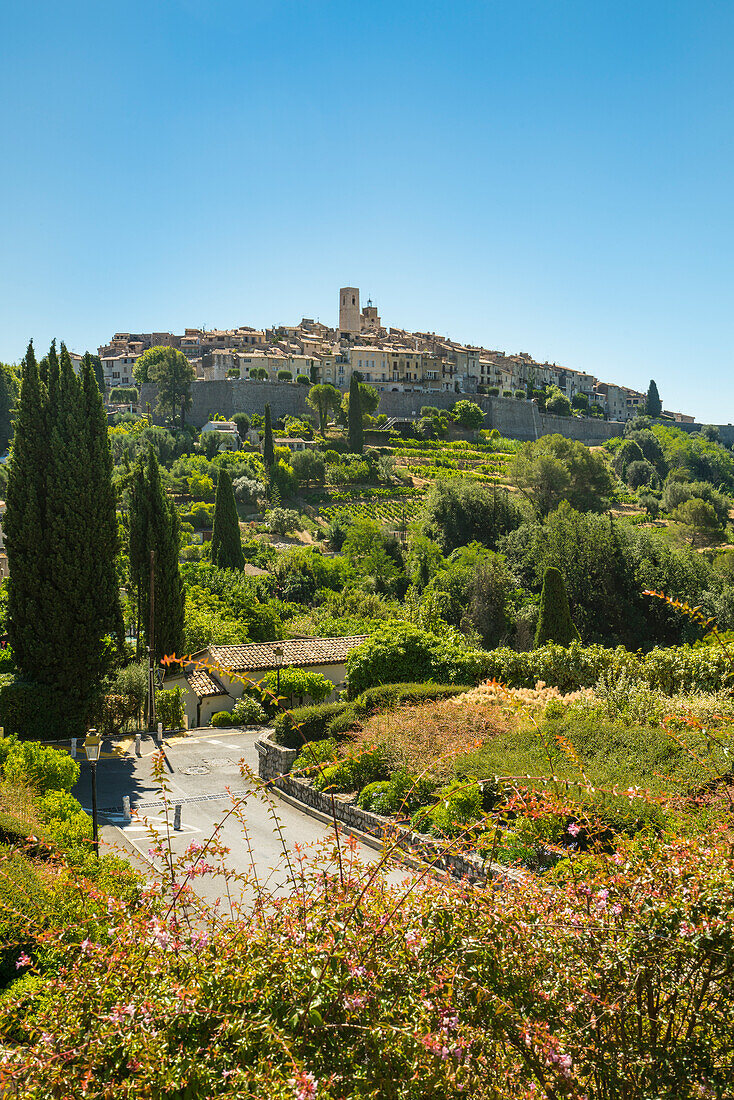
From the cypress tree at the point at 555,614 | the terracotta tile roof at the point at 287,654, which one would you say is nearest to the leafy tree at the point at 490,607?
the cypress tree at the point at 555,614

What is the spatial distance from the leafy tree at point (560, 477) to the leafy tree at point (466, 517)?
4.70m

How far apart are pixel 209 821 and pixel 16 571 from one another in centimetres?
691

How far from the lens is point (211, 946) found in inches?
115

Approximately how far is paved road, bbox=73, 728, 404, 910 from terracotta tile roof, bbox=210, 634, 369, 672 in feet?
7.35

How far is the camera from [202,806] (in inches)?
481

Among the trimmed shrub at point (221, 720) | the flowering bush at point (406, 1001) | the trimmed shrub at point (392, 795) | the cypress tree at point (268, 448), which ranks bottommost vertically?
the trimmed shrub at point (221, 720)

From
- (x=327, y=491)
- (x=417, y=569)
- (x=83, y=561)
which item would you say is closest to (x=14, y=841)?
(x=83, y=561)

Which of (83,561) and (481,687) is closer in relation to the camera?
(481,687)

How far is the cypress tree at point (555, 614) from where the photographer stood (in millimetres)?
21156

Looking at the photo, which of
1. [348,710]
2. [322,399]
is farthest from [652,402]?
[348,710]

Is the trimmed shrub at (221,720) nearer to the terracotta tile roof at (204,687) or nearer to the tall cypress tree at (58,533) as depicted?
the terracotta tile roof at (204,687)

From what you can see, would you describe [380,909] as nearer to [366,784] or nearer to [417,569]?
[366,784]

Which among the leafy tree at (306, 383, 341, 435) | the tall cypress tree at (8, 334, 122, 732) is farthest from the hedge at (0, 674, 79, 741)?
the leafy tree at (306, 383, 341, 435)

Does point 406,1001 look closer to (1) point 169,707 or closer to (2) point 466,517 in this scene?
(1) point 169,707
